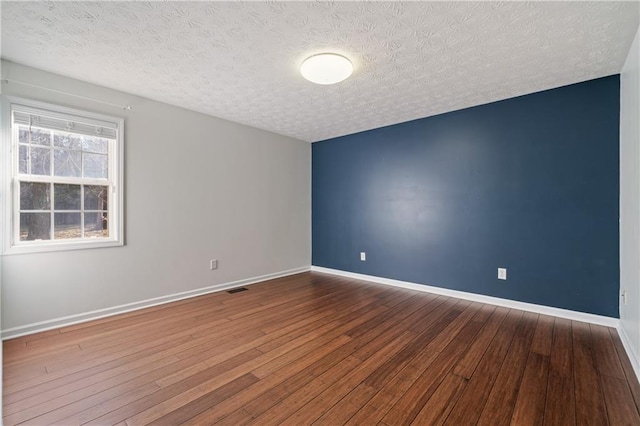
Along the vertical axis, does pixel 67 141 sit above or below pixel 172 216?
above

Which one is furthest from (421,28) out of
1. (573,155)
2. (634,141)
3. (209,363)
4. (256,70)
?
(209,363)

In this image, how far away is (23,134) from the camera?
8.34 feet

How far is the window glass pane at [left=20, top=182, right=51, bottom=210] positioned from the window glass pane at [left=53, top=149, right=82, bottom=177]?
182 millimetres

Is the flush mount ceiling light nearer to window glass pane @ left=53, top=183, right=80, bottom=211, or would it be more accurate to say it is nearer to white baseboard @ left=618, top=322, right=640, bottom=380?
window glass pane @ left=53, top=183, right=80, bottom=211

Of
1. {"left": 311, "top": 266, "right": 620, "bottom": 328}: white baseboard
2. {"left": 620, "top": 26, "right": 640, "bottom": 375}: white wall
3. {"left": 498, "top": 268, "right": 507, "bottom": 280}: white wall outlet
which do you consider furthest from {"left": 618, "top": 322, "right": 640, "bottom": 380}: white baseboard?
{"left": 498, "top": 268, "right": 507, "bottom": 280}: white wall outlet

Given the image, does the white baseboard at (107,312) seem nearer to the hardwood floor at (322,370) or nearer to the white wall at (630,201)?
the hardwood floor at (322,370)

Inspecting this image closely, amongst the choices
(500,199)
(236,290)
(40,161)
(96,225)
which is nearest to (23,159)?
(40,161)

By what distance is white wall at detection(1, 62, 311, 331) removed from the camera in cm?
261

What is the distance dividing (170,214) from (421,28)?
10.7 ft

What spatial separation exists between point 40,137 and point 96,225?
96 centimetres

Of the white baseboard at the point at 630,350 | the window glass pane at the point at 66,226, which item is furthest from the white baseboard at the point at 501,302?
the window glass pane at the point at 66,226

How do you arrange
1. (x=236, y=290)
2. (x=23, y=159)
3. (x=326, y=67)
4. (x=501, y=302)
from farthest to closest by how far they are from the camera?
1. (x=236, y=290)
2. (x=501, y=302)
3. (x=23, y=159)
4. (x=326, y=67)

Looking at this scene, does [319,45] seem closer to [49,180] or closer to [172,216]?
[172,216]

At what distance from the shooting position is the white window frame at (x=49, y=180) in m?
2.41
